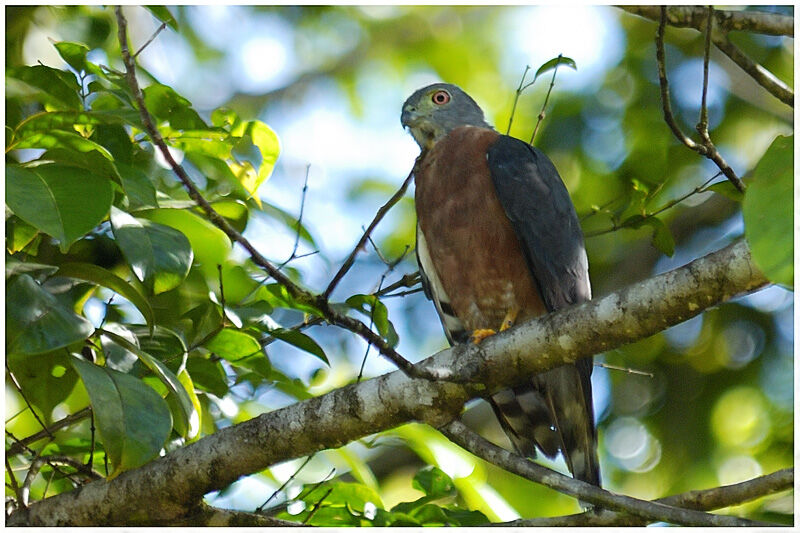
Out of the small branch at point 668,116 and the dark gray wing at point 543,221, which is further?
the dark gray wing at point 543,221

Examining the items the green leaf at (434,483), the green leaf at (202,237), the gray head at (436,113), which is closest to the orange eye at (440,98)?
the gray head at (436,113)

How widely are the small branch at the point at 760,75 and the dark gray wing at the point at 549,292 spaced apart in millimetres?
987

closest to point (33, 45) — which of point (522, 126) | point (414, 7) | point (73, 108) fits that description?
point (73, 108)

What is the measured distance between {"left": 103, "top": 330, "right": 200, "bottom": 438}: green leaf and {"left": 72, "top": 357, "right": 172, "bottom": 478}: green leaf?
2.7 inches

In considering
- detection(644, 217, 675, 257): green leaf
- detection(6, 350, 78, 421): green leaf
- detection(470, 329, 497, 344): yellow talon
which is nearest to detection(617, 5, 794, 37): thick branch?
detection(644, 217, 675, 257): green leaf

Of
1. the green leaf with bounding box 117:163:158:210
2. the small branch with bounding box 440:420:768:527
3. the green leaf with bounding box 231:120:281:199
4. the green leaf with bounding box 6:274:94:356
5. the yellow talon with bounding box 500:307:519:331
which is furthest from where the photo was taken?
the yellow talon with bounding box 500:307:519:331

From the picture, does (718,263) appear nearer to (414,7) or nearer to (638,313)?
(638,313)

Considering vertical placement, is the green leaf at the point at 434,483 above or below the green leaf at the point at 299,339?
below

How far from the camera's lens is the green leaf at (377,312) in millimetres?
3082

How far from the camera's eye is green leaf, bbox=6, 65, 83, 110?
109 inches

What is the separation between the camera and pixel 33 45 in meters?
3.77

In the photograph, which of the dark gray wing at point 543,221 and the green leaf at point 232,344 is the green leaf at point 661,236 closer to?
the dark gray wing at point 543,221

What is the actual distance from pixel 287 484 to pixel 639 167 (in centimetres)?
200

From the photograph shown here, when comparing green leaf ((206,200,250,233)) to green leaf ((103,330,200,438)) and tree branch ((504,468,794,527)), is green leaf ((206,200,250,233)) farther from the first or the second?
tree branch ((504,468,794,527))
